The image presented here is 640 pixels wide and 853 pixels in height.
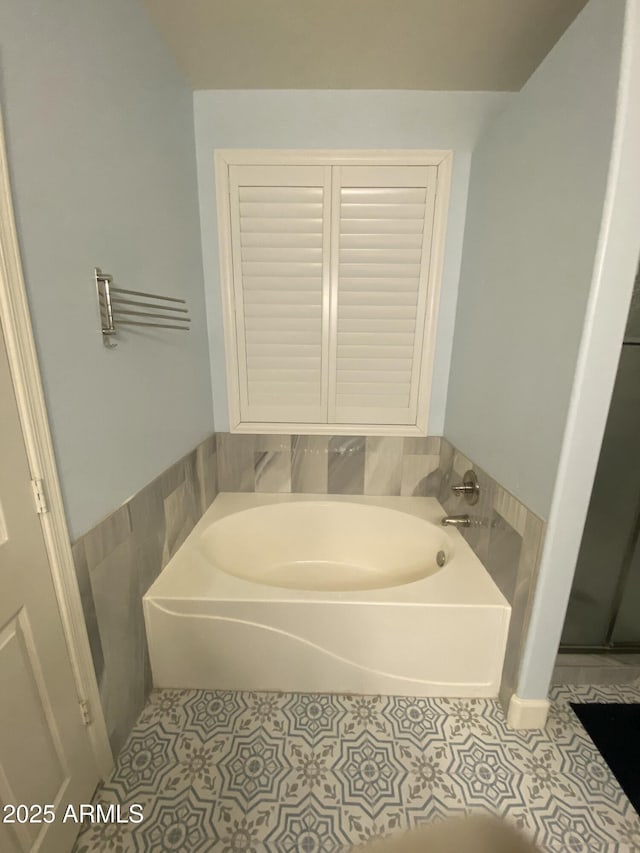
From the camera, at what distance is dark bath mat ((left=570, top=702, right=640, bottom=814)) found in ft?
3.71

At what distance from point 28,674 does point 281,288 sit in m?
1.63

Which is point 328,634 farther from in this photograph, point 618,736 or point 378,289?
point 378,289

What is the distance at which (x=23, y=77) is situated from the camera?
75 cm

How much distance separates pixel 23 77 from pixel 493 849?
7.09 ft

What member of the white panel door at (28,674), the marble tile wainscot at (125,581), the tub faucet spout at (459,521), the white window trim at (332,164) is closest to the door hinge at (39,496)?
the white panel door at (28,674)

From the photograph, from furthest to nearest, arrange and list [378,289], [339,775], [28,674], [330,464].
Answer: [330,464]
[378,289]
[339,775]
[28,674]

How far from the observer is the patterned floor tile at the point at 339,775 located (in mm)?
980

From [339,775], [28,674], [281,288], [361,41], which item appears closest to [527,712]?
[339,775]

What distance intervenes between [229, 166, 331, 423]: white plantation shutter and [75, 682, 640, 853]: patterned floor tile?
1.27 m

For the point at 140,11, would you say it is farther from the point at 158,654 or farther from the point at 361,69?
the point at 158,654

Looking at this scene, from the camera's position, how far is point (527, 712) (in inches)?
48.4

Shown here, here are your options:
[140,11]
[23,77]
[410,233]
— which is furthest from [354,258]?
[23,77]

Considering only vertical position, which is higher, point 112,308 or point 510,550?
point 112,308

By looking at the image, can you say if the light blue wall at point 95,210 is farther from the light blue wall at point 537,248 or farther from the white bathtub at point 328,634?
the light blue wall at point 537,248
